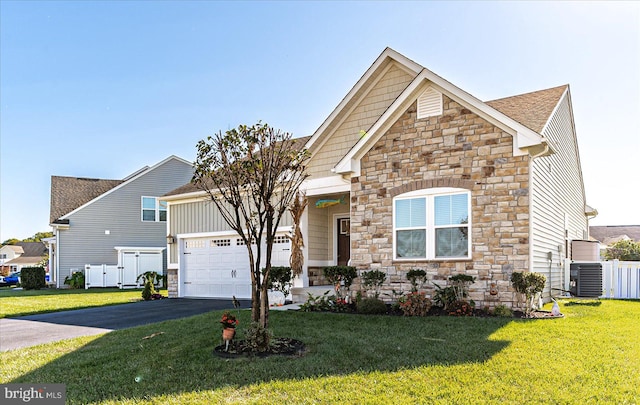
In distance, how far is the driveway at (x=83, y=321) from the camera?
373 inches

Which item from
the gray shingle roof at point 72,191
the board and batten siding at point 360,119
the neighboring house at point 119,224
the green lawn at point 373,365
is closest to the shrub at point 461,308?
the green lawn at point 373,365

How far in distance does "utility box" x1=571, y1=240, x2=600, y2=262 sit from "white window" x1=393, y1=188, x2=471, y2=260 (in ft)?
24.4

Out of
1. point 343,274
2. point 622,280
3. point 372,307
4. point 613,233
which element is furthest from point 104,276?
point 613,233

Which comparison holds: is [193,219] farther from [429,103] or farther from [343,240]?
[429,103]

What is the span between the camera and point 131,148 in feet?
76.8

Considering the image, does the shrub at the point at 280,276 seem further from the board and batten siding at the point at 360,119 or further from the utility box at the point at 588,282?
the utility box at the point at 588,282

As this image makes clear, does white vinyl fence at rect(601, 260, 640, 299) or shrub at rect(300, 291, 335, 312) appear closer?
shrub at rect(300, 291, 335, 312)

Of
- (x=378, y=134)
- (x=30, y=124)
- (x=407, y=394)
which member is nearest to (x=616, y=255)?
(x=378, y=134)

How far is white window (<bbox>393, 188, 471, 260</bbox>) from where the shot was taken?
1005cm

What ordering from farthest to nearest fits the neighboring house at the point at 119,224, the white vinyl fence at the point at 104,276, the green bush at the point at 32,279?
the green bush at the point at 32,279, the neighboring house at the point at 119,224, the white vinyl fence at the point at 104,276

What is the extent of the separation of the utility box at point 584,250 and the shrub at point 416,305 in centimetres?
816

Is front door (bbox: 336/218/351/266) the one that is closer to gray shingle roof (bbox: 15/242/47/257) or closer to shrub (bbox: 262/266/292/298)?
shrub (bbox: 262/266/292/298)

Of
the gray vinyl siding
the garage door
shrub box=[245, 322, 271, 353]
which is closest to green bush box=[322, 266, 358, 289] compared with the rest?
the garage door

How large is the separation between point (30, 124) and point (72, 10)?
27.1ft
